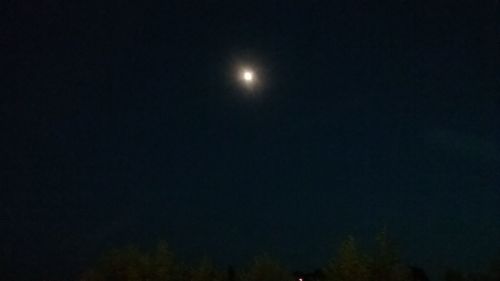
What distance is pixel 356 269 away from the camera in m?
43.9

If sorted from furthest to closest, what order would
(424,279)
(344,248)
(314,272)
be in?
1. (314,272)
2. (424,279)
3. (344,248)

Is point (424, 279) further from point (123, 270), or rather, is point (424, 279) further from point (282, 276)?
point (123, 270)

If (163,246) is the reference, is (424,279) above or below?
above

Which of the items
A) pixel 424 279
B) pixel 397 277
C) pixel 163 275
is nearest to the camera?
pixel 397 277

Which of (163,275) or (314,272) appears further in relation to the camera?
(314,272)

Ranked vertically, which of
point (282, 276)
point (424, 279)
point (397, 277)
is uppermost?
point (424, 279)

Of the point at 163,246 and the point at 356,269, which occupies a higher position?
the point at 163,246

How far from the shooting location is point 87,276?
60062mm

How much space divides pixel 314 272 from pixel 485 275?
30629 mm

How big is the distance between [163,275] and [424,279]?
105 feet

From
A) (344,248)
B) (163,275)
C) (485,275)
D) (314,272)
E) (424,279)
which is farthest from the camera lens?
(314,272)

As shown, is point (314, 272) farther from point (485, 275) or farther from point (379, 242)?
point (379, 242)

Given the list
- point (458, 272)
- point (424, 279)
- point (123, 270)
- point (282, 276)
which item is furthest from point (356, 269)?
point (424, 279)

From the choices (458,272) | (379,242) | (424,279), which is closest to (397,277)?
(379,242)
